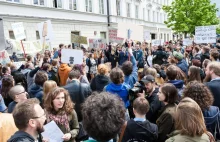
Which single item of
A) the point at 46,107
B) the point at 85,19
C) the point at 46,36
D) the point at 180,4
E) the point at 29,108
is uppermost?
the point at 180,4

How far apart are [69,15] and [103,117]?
2264cm

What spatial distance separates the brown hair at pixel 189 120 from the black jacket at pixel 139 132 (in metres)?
0.62

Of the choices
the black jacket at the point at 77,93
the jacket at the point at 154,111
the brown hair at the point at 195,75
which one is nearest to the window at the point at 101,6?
the black jacket at the point at 77,93

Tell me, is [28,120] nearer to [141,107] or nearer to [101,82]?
[141,107]

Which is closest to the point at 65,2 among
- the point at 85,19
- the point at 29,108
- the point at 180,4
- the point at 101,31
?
the point at 85,19

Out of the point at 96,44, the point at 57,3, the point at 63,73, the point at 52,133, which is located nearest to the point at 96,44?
the point at 96,44

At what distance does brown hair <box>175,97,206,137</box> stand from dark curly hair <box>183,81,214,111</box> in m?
0.79

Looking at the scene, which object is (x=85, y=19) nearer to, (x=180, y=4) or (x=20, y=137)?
(x=180, y=4)

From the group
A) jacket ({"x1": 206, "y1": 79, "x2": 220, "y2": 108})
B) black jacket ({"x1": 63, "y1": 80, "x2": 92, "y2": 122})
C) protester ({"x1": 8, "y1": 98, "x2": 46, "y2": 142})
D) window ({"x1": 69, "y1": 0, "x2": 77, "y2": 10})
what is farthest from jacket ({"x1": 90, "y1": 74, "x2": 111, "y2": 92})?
window ({"x1": 69, "y1": 0, "x2": 77, "y2": 10})

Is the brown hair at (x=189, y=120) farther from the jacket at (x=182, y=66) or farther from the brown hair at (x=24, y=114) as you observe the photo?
the jacket at (x=182, y=66)

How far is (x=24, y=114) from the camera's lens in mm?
2631

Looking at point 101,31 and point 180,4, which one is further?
point 180,4

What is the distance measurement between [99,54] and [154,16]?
116 feet

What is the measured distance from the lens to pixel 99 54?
1348 cm
